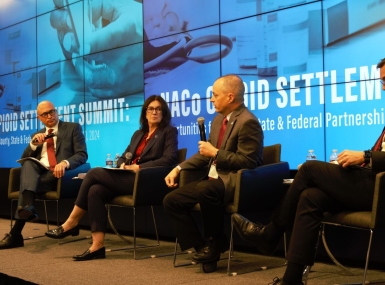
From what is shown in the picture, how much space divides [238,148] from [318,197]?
903 millimetres

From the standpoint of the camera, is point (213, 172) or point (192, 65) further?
point (192, 65)

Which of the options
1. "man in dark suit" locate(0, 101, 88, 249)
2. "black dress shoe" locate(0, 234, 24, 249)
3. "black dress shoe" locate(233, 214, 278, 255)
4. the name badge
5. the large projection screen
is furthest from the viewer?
"black dress shoe" locate(0, 234, 24, 249)

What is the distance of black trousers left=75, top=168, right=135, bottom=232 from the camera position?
4527 millimetres

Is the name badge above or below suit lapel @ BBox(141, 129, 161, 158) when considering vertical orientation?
below

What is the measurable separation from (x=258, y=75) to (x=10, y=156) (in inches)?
190

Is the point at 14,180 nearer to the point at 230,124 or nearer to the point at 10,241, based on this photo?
the point at 10,241

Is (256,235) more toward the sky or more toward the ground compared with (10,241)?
more toward the sky

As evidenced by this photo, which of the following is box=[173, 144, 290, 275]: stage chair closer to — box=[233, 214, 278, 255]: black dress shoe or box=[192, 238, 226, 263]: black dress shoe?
box=[192, 238, 226, 263]: black dress shoe

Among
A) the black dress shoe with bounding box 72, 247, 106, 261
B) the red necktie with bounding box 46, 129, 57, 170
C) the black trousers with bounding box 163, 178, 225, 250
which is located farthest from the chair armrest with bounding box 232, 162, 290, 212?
the red necktie with bounding box 46, 129, 57, 170

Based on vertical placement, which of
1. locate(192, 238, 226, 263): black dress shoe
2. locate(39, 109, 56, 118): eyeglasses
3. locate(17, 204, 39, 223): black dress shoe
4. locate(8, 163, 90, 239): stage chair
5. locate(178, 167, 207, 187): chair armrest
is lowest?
locate(192, 238, 226, 263): black dress shoe

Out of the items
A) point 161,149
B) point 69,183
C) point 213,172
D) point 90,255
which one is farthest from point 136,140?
point 213,172

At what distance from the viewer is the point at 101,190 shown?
4590 millimetres

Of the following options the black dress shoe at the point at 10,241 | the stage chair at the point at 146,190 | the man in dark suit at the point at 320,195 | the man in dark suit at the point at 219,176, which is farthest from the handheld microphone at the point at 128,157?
the man in dark suit at the point at 320,195

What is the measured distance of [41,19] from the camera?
8328 millimetres
